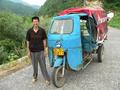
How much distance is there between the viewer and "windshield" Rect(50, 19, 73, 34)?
9.37m

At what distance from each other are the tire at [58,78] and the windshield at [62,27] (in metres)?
1.24

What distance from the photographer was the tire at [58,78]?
8.62 metres

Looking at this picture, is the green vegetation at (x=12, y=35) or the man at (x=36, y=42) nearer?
the man at (x=36, y=42)

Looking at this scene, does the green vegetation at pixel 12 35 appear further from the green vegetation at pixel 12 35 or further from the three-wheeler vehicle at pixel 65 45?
the three-wheeler vehicle at pixel 65 45

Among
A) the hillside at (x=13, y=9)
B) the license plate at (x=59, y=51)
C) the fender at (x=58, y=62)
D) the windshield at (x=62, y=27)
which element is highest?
the hillside at (x=13, y=9)

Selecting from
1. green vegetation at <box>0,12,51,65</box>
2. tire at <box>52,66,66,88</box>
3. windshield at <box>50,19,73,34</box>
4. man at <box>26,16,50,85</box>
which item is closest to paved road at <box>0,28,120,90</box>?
tire at <box>52,66,66,88</box>

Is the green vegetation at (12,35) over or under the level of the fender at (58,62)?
over

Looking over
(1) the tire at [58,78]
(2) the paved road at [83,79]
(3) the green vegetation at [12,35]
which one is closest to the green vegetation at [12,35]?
(3) the green vegetation at [12,35]

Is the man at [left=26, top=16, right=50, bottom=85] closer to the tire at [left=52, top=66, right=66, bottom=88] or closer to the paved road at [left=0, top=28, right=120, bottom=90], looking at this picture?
the tire at [left=52, top=66, right=66, bottom=88]

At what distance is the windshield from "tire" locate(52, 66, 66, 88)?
1.24 meters

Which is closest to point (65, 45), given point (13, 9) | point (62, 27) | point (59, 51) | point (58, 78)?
point (59, 51)

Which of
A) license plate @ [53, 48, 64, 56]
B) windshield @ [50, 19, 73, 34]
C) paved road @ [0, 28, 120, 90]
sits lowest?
paved road @ [0, 28, 120, 90]

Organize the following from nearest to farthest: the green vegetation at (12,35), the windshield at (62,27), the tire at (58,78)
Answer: the tire at (58,78)
the windshield at (62,27)
the green vegetation at (12,35)

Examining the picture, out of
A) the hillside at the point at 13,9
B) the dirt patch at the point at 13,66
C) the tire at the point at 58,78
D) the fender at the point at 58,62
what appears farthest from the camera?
the hillside at the point at 13,9
